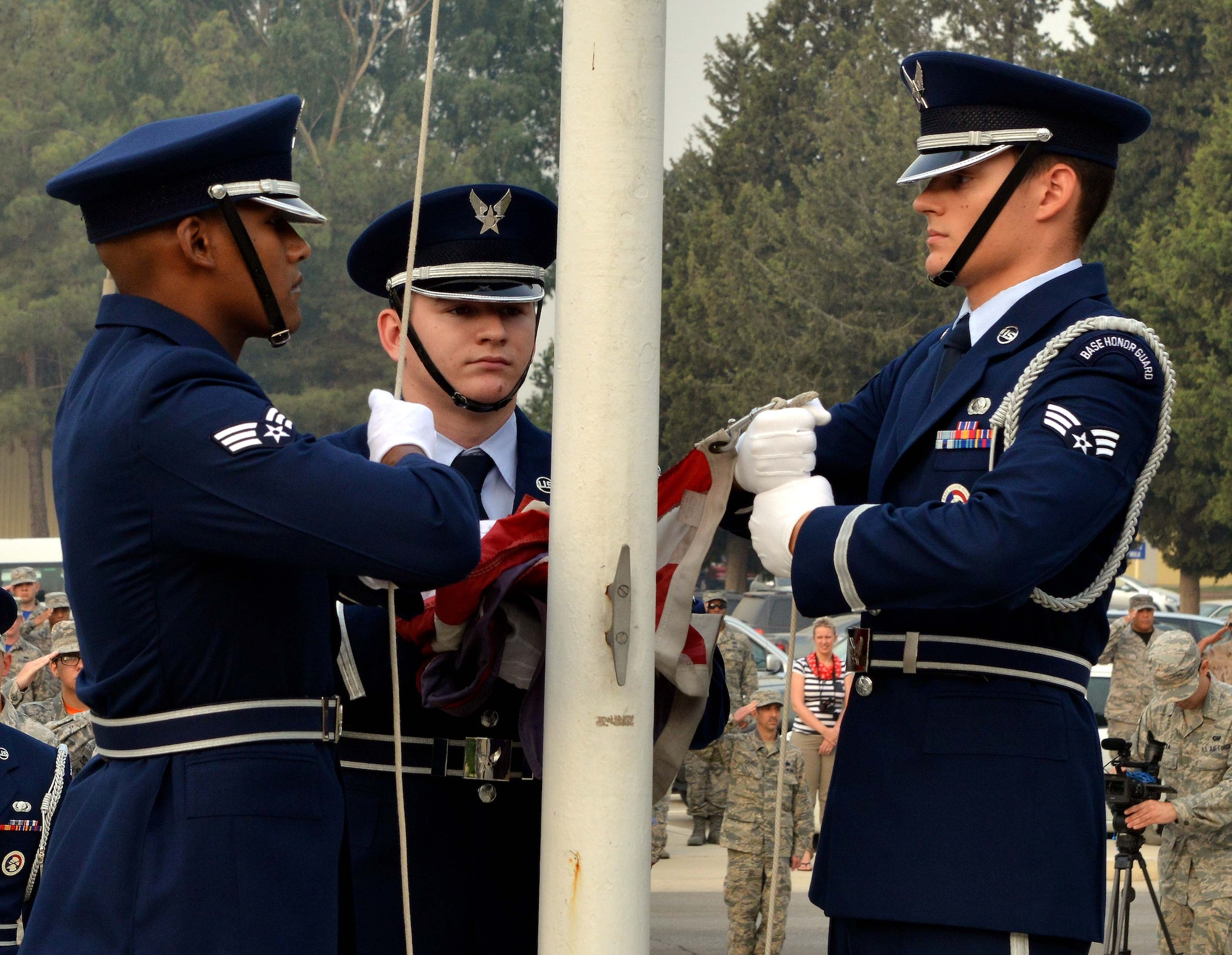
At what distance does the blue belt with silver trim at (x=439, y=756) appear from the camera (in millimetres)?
3102

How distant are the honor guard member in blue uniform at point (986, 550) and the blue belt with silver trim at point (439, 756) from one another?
2.05ft

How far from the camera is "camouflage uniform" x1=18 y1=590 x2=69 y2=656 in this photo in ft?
45.2

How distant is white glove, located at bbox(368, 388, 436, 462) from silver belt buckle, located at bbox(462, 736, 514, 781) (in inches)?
29.0

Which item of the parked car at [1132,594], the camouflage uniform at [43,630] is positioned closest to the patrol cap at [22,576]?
the camouflage uniform at [43,630]

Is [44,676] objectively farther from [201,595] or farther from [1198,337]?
[1198,337]

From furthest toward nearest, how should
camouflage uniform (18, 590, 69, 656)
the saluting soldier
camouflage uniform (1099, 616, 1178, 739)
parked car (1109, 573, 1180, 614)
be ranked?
parked car (1109, 573, 1180, 614)
camouflage uniform (18, 590, 69, 656)
camouflage uniform (1099, 616, 1178, 739)
the saluting soldier

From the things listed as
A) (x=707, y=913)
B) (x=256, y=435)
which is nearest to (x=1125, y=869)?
(x=707, y=913)

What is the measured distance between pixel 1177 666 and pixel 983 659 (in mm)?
6949

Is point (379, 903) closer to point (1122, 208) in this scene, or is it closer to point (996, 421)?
point (996, 421)

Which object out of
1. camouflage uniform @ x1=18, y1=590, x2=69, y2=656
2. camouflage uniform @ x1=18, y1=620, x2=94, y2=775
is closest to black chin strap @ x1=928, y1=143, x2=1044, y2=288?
camouflage uniform @ x1=18, y1=620, x2=94, y2=775

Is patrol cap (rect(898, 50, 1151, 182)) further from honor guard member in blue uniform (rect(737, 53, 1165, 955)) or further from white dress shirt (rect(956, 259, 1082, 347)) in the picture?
white dress shirt (rect(956, 259, 1082, 347))

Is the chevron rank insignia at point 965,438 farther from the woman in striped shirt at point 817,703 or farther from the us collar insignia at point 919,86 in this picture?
the woman in striped shirt at point 817,703

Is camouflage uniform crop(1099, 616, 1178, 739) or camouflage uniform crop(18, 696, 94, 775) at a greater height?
camouflage uniform crop(18, 696, 94, 775)

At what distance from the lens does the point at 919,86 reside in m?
2.94
